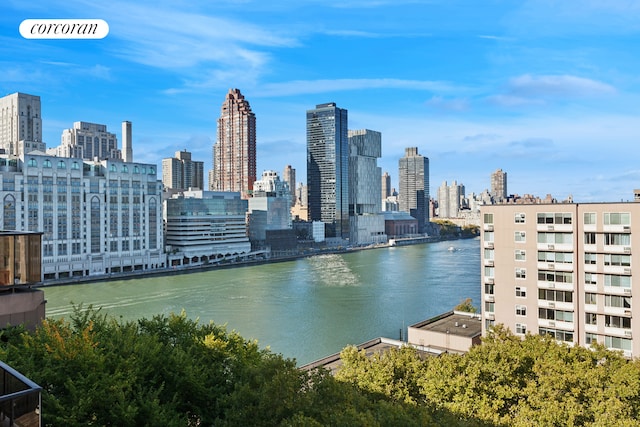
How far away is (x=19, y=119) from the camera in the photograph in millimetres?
67375

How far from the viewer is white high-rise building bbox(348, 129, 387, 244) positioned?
301 feet

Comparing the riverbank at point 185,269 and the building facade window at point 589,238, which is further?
the riverbank at point 185,269

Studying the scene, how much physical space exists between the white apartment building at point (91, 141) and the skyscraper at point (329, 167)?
3410 centimetres

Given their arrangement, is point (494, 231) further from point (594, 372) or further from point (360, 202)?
point (360, 202)

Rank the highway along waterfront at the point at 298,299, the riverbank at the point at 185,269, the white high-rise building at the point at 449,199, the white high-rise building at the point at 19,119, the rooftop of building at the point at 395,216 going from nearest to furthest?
the highway along waterfront at the point at 298,299 → the riverbank at the point at 185,269 → the white high-rise building at the point at 19,119 → the rooftop of building at the point at 395,216 → the white high-rise building at the point at 449,199

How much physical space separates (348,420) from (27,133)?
75197 mm

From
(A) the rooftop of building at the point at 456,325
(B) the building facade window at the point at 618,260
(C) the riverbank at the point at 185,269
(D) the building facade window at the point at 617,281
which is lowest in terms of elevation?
(C) the riverbank at the point at 185,269

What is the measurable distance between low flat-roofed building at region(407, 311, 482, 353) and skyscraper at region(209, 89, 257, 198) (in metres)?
74.8

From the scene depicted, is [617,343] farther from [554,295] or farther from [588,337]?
[554,295]

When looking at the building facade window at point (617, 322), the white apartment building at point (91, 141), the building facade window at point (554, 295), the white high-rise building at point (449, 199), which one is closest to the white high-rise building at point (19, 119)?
the white apartment building at point (91, 141)

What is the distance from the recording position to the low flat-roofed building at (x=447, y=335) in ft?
51.7

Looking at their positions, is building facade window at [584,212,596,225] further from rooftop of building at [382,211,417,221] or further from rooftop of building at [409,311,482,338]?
rooftop of building at [382,211,417,221]

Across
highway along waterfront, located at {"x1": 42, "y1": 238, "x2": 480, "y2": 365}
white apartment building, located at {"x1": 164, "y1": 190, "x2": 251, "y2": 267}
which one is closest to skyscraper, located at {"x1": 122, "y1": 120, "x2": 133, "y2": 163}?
white apartment building, located at {"x1": 164, "y1": 190, "x2": 251, "y2": 267}

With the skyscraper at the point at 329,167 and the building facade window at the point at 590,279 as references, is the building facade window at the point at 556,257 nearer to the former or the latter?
the building facade window at the point at 590,279
